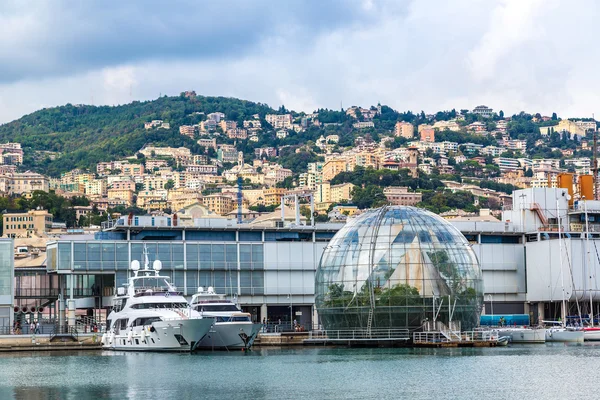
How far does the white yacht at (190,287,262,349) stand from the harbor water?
113 inches

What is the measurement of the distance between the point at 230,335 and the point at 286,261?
2014 cm

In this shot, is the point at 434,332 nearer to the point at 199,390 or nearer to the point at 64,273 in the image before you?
the point at 199,390

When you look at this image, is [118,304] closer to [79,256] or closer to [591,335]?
[79,256]

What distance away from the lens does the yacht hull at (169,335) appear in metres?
79.1

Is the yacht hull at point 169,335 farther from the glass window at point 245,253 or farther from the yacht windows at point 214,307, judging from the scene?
the glass window at point 245,253

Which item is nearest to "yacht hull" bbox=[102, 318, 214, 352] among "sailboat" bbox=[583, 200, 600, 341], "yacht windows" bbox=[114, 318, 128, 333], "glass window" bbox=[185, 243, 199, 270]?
"yacht windows" bbox=[114, 318, 128, 333]

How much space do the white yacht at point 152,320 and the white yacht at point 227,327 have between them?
162cm

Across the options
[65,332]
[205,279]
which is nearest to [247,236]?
[205,279]

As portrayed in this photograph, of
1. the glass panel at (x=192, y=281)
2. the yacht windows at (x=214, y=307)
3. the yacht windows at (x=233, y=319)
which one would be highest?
the glass panel at (x=192, y=281)

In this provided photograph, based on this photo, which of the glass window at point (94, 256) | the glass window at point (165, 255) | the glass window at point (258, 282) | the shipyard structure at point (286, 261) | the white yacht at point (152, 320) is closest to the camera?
the white yacht at point (152, 320)

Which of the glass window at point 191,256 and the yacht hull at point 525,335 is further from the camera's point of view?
the glass window at point 191,256

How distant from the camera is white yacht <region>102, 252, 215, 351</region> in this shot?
7950 centimetres

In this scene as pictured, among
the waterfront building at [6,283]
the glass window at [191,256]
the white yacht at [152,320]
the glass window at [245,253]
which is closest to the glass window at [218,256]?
the glass window at [191,256]

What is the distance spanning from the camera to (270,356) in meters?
74.2
